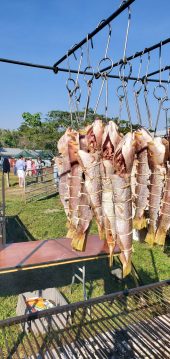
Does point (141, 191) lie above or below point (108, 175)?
below

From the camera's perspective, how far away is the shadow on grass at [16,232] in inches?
424

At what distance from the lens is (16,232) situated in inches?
455

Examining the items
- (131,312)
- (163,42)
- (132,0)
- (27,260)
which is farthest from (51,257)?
(132,0)

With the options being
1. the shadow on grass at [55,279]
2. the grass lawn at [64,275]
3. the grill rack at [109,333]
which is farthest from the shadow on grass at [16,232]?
the grill rack at [109,333]

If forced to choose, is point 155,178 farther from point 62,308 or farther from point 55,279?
point 55,279

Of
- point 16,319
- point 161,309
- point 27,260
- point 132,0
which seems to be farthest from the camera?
point 27,260

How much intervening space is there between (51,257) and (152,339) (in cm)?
227

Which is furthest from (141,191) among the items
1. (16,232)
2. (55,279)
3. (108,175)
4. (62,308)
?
(16,232)

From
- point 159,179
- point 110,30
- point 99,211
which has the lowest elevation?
point 99,211

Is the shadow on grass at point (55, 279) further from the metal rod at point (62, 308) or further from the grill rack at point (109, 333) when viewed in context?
the metal rod at point (62, 308)

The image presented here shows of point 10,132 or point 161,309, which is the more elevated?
point 10,132

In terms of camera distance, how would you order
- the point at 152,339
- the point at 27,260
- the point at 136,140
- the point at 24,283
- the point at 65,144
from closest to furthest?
the point at 136,140
the point at 65,144
the point at 152,339
the point at 27,260
the point at 24,283

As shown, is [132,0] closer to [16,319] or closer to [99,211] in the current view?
[99,211]

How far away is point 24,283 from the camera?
751 centimetres
